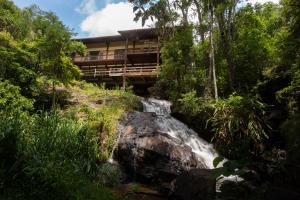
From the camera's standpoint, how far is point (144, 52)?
30.5 metres

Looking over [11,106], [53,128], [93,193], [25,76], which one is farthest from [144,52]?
[93,193]

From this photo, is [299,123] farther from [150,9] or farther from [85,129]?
[150,9]

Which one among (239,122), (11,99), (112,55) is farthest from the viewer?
(112,55)

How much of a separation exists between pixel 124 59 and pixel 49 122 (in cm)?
2060

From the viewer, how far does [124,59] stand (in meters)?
31.5

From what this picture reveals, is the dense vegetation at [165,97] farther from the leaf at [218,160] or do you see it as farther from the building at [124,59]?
the building at [124,59]

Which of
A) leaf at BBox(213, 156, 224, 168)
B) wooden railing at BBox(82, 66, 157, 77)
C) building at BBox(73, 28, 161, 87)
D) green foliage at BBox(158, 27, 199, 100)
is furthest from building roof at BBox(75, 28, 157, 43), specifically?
leaf at BBox(213, 156, 224, 168)

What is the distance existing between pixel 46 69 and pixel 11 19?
17.3 feet

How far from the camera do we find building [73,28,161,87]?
2860cm

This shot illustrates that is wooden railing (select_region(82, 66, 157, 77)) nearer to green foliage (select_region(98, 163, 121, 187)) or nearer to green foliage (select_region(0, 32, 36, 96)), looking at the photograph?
green foliage (select_region(0, 32, 36, 96))

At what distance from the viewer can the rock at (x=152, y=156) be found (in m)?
10.7

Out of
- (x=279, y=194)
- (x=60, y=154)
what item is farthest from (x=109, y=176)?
(x=279, y=194)

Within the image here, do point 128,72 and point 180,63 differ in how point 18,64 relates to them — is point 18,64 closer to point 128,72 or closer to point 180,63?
point 180,63

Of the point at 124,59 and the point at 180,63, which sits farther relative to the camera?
the point at 124,59
